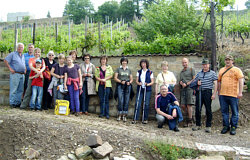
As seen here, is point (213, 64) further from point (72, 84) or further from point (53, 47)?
point (53, 47)

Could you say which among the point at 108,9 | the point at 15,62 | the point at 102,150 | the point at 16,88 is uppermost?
the point at 108,9

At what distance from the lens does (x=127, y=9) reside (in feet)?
123

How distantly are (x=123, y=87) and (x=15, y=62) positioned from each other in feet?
9.42

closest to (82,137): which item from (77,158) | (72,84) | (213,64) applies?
(77,158)

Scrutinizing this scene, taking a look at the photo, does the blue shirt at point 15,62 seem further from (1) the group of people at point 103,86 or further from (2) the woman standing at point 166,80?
(2) the woman standing at point 166,80

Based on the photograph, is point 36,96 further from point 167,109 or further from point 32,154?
point 167,109

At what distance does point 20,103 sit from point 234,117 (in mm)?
5442

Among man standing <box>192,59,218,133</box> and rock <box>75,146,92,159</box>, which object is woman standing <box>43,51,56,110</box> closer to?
rock <box>75,146,92,159</box>

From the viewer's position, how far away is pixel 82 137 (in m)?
3.86

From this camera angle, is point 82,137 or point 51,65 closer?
point 82,137

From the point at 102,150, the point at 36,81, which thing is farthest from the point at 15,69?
the point at 102,150

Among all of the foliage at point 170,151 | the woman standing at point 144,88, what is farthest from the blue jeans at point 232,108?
the woman standing at point 144,88

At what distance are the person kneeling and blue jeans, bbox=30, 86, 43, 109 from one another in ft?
9.91

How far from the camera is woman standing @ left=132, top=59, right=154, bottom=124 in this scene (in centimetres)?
566
